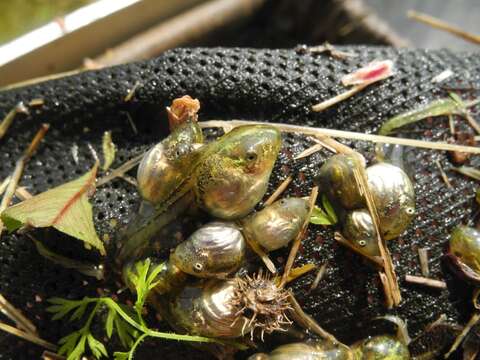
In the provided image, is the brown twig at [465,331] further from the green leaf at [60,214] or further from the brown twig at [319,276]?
the green leaf at [60,214]

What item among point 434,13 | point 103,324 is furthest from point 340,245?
point 434,13

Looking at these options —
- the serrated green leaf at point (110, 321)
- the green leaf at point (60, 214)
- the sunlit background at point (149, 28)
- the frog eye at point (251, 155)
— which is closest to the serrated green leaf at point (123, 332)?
the serrated green leaf at point (110, 321)

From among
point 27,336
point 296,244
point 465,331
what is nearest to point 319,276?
point 296,244

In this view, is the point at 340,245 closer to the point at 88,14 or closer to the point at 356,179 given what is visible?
the point at 356,179

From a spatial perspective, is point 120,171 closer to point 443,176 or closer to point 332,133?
point 332,133

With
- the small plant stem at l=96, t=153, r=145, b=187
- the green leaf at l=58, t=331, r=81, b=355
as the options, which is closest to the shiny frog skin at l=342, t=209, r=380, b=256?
the small plant stem at l=96, t=153, r=145, b=187

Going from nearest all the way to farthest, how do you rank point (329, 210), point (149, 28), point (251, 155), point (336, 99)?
point (251, 155)
point (329, 210)
point (336, 99)
point (149, 28)

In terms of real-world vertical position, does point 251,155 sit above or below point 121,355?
above

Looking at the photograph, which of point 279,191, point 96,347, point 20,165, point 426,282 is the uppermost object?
point 20,165
